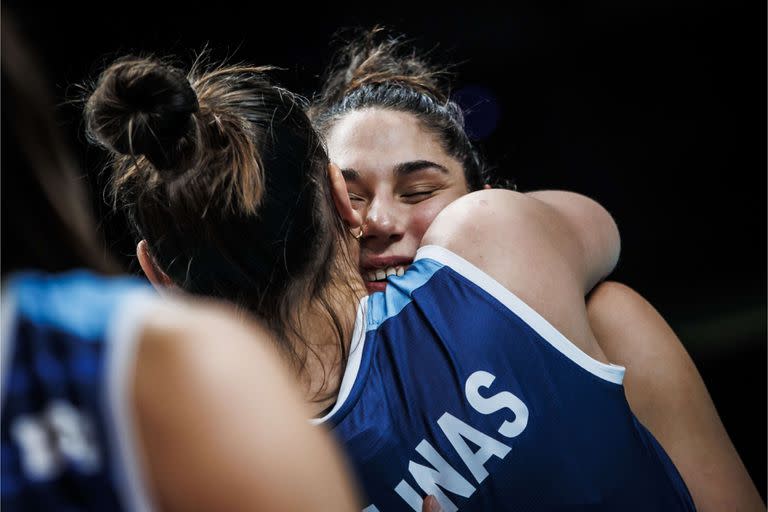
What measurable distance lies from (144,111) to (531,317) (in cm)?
41

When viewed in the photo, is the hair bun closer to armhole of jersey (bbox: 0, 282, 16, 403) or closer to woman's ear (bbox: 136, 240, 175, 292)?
woman's ear (bbox: 136, 240, 175, 292)

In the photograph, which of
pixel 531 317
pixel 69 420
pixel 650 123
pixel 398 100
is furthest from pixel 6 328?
pixel 650 123

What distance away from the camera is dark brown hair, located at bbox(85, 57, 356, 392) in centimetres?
77

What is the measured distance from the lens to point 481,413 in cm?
80

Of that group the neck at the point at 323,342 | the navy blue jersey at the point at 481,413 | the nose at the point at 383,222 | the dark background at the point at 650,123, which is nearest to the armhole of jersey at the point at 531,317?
the navy blue jersey at the point at 481,413

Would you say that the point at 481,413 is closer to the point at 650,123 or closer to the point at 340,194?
the point at 340,194

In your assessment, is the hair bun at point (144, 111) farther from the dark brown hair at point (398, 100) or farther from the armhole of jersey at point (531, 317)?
the dark brown hair at point (398, 100)

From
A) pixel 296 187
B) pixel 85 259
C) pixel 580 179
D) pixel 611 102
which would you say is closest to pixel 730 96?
pixel 611 102

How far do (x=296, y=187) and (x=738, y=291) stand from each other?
1.80 m

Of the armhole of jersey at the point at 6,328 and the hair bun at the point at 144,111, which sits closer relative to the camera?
the armhole of jersey at the point at 6,328

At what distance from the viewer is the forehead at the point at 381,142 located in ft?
3.82

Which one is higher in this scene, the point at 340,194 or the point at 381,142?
the point at 381,142

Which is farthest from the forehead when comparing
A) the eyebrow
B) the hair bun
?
the hair bun

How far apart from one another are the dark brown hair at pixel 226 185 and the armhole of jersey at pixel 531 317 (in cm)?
13
